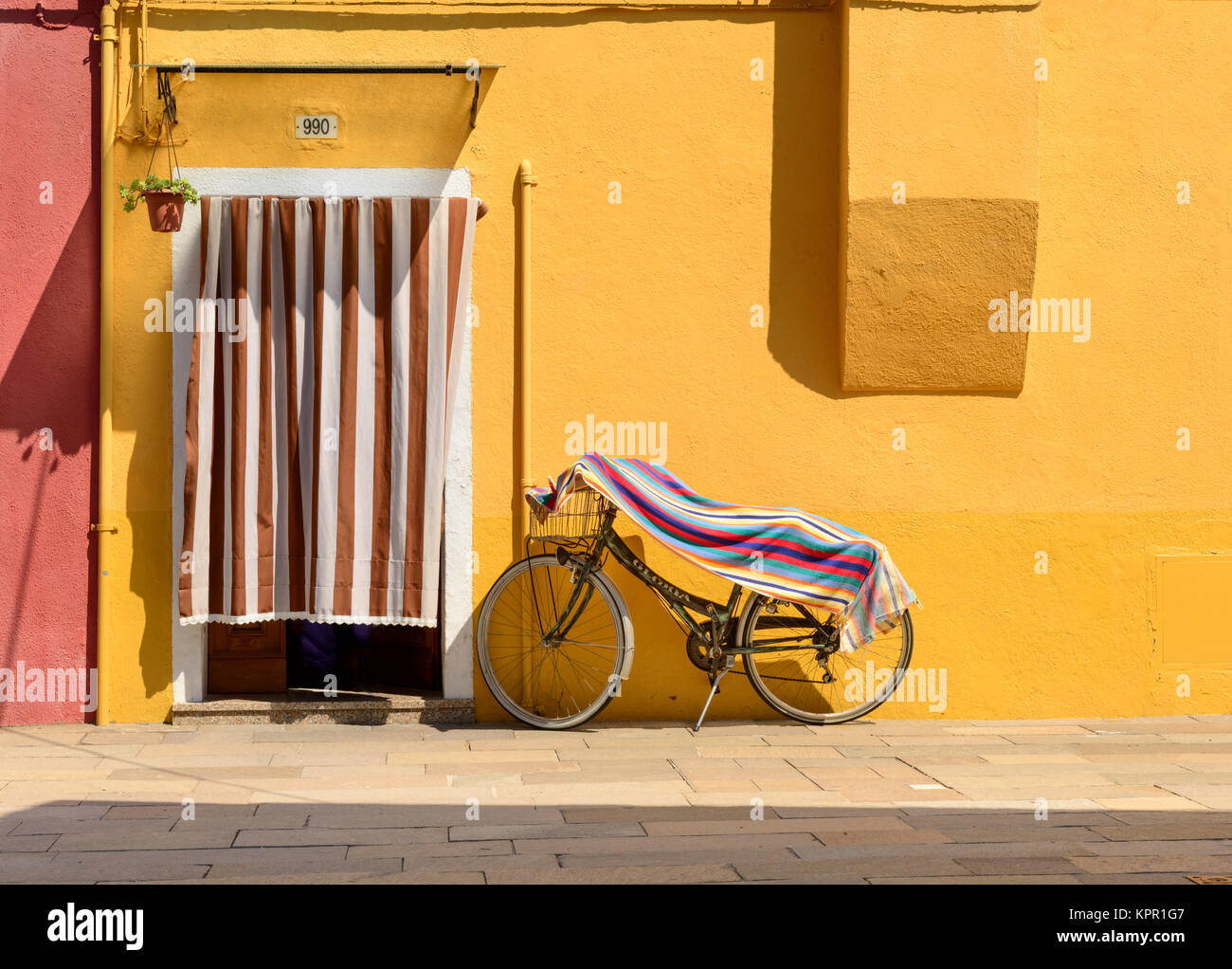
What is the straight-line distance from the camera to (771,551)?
707 cm

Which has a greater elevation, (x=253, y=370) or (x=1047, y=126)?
(x=1047, y=126)

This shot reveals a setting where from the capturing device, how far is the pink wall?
744 cm

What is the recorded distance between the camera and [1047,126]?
7.93 meters

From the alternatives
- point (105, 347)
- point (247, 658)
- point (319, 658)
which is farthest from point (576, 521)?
point (105, 347)

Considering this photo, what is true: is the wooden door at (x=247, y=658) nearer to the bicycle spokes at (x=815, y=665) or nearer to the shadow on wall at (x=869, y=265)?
the bicycle spokes at (x=815, y=665)

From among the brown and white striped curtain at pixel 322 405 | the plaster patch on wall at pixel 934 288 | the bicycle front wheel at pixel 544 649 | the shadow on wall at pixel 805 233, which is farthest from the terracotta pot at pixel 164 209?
the plaster patch on wall at pixel 934 288

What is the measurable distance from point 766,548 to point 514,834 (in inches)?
101

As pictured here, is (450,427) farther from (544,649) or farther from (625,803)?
(625,803)

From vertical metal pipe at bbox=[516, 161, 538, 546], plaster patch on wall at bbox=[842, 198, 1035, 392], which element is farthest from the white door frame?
plaster patch on wall at bbox=[842, 198, 1035, 392]

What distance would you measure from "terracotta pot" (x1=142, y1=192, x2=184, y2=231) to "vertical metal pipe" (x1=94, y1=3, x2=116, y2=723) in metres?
0.63

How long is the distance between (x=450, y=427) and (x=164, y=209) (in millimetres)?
2023

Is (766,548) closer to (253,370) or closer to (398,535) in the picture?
(398,535)

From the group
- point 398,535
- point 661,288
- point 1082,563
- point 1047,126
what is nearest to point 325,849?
point 398,535

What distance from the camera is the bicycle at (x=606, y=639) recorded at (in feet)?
24.0
